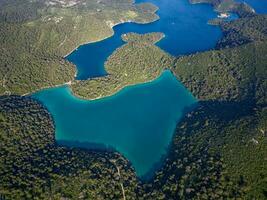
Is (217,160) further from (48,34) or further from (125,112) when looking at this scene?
(48,34)

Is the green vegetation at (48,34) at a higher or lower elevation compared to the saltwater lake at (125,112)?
higher

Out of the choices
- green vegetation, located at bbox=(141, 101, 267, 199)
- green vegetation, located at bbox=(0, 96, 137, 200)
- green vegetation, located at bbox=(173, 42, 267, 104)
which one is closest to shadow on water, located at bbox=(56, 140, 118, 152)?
green vegetation, located at bbox=(0, 96, 137, 200)

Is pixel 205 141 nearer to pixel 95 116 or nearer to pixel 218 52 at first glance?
pixel 95 116

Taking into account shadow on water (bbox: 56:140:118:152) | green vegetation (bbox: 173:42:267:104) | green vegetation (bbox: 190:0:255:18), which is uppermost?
green vegetation (bbox: 173:42:267:104)

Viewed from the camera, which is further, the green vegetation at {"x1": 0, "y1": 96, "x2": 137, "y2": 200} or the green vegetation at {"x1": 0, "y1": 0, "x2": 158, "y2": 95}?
the green vegetation at {"x1": 0, "y1": 0, "x2": 158, "y2": 95}

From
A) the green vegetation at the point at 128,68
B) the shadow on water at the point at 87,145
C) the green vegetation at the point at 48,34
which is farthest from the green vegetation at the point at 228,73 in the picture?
the green vegetation at the point at 48,34

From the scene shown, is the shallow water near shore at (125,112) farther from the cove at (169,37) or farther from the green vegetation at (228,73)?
the green vegetation at (228,73)

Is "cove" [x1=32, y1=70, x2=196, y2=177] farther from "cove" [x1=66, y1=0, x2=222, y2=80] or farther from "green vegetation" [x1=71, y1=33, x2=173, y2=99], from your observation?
"cove" [x1=66, y1=0, x2=222, y2=80]
